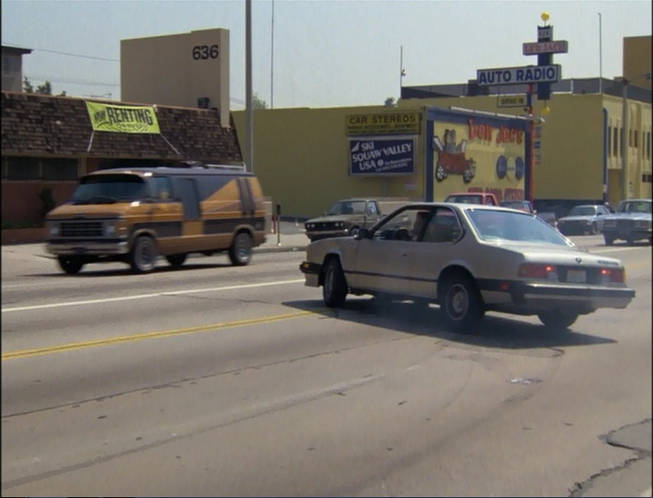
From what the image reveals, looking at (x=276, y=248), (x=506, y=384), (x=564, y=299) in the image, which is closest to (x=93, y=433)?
(x=506, y=384)

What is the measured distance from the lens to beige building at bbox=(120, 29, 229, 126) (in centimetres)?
3438

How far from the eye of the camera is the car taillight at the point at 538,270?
34.6ft

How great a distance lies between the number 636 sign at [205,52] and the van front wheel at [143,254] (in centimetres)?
1737

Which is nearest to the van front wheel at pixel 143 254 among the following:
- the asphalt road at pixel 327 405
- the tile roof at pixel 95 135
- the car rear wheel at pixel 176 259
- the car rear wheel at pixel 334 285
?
the car rear wheel at pixel 176 259

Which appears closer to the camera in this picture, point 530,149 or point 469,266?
point 469,266

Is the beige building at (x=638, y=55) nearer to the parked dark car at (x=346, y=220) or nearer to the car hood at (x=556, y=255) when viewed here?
the car hood at (x=556, y=255)

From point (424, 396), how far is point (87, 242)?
8.69 metres

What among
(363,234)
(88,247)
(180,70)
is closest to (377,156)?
(180,70)

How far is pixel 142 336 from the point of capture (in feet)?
37.1

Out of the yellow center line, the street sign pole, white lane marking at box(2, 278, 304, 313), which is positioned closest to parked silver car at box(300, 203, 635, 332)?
the yellow center line

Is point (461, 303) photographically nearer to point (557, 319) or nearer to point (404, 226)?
point (557, 319)

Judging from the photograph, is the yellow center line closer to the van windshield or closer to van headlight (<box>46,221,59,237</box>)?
van headlight (<box>46,221,59,237</box>)

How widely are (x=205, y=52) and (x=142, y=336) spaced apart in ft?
81.6

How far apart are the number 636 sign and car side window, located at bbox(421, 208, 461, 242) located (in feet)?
77.0
